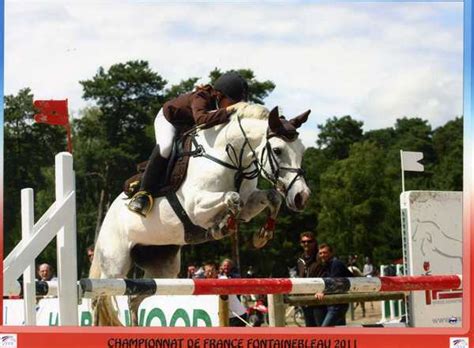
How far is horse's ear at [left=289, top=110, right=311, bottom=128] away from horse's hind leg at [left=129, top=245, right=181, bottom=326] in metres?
1.38

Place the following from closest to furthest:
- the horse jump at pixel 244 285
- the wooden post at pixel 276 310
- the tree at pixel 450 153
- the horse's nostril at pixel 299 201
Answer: the tree at pixel 450 153, the horse jump at pixel 244 285, the horse's nostril at pixel 299 201, the wooden post at pixel 276 310

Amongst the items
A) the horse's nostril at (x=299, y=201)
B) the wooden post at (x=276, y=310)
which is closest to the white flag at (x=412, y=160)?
the horse's nostril at (x=299, y=201)

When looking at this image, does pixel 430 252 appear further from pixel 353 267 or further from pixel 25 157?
pixel 25 157

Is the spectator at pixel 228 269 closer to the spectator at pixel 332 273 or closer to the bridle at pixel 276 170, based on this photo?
the spectator at pixel 332 273

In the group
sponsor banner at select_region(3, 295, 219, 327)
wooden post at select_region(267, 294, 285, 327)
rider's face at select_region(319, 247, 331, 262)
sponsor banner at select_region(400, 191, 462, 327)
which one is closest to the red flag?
rider's face at select_region(319, 247, 331, 262)

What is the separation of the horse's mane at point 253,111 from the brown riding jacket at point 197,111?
73 millimetres

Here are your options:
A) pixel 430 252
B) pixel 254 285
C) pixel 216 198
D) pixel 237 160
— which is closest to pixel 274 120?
pixel 237 160

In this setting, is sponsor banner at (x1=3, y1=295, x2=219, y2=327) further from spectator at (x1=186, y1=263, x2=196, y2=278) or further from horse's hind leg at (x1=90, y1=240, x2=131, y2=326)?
horse's hind leg at (x1=90, y1=240, x2=131, y2=326)

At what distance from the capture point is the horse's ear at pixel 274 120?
12.9ft

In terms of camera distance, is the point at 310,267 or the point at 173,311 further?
the point at 173,311

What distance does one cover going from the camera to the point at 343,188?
3.60 meters

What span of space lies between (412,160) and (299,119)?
504mm

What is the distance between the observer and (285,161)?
13.8 ft

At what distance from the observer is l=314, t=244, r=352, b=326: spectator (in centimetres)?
530
